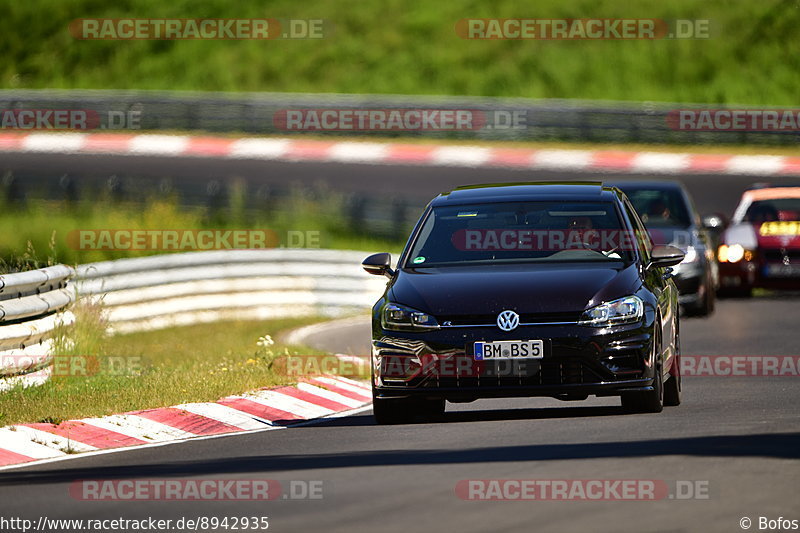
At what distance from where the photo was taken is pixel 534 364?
10.4 meters

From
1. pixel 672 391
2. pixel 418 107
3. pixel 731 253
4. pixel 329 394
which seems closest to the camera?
pixel 672 391

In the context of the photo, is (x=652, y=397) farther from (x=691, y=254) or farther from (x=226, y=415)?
(x=691, y=254)

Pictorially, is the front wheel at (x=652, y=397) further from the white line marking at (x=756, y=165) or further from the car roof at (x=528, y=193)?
the white line marking at (x=756, y=165)

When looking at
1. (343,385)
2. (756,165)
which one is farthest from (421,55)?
(343,385)

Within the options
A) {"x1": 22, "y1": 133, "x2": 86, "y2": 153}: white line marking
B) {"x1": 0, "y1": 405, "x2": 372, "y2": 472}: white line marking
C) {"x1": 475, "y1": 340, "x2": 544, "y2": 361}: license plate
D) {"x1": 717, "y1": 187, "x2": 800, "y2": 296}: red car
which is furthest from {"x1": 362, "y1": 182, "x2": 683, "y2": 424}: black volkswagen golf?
{"x1": 22, "y1": 133, "x2": 86, "y2": 153}: white line marking

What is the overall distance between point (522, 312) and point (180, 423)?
8.47 ft

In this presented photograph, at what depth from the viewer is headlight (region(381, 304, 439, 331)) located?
10.5m

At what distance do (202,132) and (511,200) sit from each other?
1004 inches

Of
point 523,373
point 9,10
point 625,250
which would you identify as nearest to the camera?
point 523,373

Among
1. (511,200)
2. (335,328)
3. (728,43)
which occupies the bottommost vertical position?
(335,328)

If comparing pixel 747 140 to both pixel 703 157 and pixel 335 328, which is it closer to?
pixel 703 157

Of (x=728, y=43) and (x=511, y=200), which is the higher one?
(x=728, y=43)

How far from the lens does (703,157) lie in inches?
1210

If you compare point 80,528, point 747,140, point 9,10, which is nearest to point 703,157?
point 747,140
